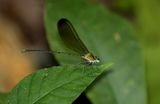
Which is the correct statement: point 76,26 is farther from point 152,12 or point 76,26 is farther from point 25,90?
point 152,12

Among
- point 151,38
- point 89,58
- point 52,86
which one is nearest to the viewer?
point 52,86

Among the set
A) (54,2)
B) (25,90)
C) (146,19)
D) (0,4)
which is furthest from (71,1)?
(0,4)

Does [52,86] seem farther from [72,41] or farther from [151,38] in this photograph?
[151,38]

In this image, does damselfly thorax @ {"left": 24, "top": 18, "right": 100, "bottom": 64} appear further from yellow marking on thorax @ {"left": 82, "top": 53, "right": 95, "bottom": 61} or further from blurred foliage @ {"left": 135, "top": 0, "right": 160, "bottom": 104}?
blurred foliage @ {"left": 135, "top": 0, "right": 160, "bottom": 104}

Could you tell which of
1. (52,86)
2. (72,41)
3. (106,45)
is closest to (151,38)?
(106,45)

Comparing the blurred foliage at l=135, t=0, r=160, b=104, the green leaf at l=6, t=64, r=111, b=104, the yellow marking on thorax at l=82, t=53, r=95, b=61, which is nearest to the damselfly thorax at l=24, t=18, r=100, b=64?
the yellow marking on thorax at l=82, t=53, r=95, b=61
